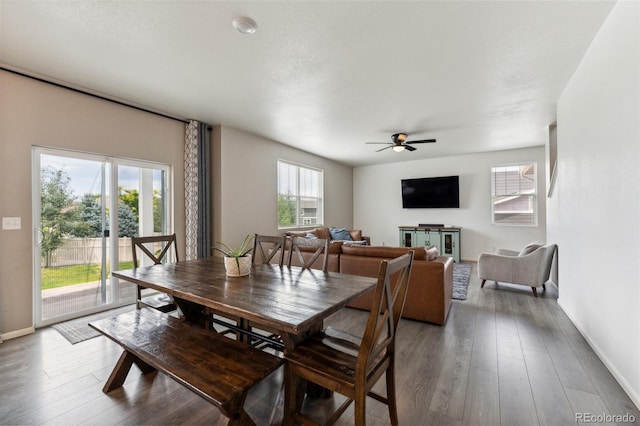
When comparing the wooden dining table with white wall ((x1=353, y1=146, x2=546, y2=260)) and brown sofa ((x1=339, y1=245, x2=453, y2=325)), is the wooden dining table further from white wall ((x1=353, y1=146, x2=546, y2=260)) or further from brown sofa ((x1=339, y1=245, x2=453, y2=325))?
white wall ((x1=353, y1=146, x2=546, y2=260))

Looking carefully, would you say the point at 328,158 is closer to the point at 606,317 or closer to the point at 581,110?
the point at 581,110

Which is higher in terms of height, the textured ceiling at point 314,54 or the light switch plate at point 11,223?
the textured ceiling at point 314,54

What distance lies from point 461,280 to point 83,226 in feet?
18.2

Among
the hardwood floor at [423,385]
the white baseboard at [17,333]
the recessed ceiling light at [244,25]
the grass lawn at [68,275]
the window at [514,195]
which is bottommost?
the hardwood floor at [423,385]

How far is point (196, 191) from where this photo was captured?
413 centimetres

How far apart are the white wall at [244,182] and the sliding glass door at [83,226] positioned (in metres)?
0.99

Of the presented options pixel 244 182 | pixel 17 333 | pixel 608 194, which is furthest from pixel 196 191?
pixel 608 194

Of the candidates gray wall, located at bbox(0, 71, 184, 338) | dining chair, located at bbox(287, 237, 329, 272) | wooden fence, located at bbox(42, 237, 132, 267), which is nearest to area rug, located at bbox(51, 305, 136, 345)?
gray wall, located at bbox(0, 71, 184, 338)

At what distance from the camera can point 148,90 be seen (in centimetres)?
312

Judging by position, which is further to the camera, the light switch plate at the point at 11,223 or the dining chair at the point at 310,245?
the light switch plate at the point at 11,223

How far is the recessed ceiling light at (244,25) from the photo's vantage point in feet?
6.46

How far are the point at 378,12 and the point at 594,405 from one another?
2.91 meters

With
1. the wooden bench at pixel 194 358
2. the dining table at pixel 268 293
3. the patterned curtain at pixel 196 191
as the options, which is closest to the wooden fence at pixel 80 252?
the patterned curtain at pixel 196 191

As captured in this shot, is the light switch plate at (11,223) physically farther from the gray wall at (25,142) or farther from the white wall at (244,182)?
the white wall at (244,182)
